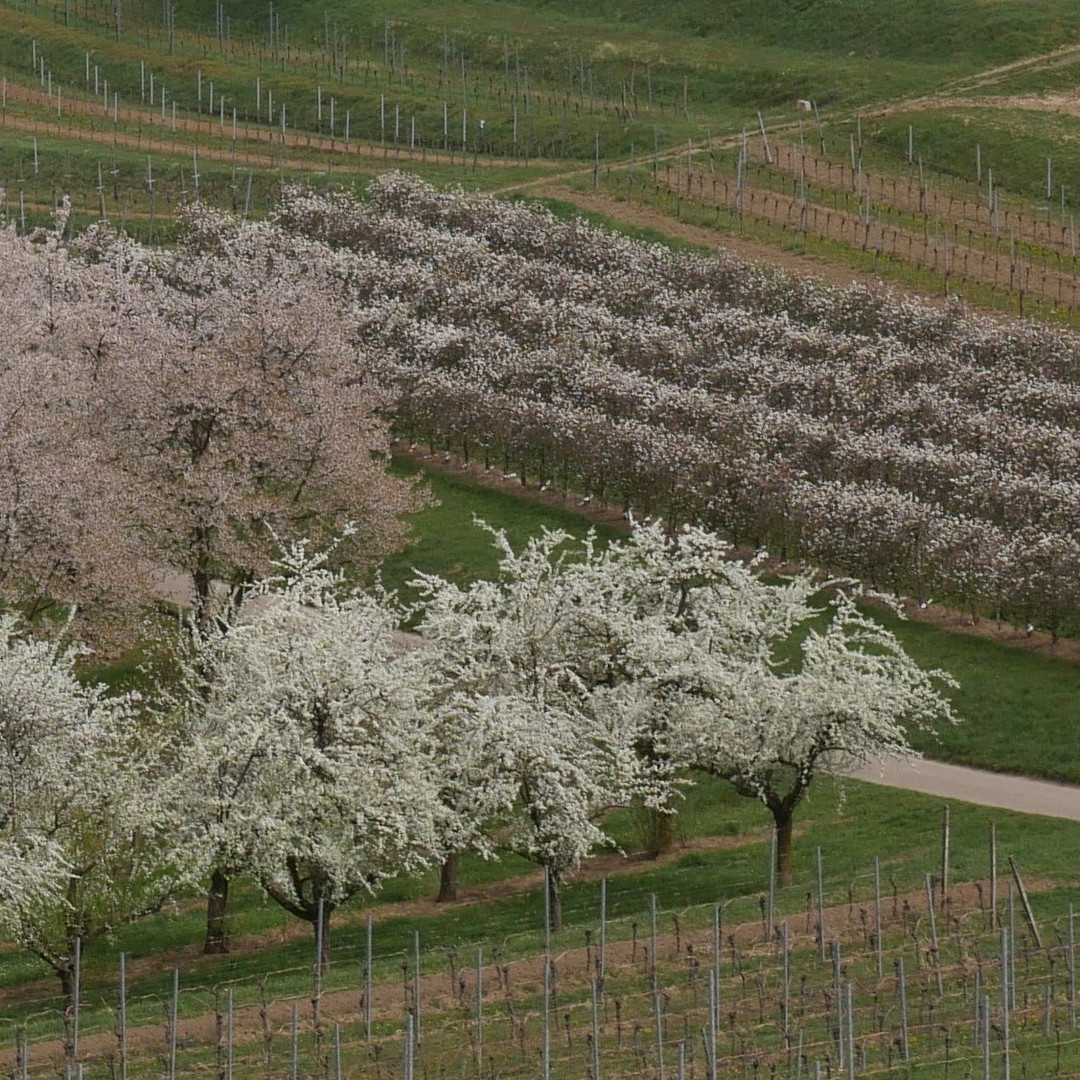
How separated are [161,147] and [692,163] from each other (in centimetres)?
2656

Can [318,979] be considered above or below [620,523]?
above

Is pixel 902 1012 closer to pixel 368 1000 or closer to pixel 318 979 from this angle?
pixel 368 1000

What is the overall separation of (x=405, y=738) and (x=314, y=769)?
6.13 ft

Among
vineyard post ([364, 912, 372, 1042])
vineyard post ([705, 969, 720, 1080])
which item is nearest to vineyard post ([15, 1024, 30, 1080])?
vineyard post ([364, 912, 372, 1042])

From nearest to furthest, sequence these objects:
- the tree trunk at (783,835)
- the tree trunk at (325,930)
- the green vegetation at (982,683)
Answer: the tree trunk at (325,930), the tree trunk at (783,835), the green vegetation at (982,683)

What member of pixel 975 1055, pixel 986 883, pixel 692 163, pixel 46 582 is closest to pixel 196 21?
pixel 692 163

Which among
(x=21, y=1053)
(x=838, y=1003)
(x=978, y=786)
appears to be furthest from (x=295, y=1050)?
(x=978, y=786)

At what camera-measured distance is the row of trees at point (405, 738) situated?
40.7m

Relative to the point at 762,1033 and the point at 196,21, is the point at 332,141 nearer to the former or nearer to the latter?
the point at 196,21

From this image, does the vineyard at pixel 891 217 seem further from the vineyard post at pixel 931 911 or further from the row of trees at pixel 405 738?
the vineyard post at pixel 931 911

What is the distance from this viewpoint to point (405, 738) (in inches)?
1647

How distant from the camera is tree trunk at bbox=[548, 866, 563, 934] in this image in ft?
136

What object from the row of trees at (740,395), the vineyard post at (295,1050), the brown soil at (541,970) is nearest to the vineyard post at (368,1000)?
the brown soil at (541,970)

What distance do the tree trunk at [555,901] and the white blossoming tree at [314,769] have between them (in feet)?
7.13
